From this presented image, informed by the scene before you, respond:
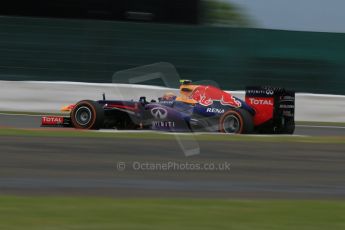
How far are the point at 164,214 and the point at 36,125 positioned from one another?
7.66 m

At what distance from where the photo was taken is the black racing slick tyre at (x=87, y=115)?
12.0 meters

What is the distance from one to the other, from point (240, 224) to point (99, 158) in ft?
11.8

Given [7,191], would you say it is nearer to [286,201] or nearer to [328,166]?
[286,201]

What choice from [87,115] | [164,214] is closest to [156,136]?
[87,115]

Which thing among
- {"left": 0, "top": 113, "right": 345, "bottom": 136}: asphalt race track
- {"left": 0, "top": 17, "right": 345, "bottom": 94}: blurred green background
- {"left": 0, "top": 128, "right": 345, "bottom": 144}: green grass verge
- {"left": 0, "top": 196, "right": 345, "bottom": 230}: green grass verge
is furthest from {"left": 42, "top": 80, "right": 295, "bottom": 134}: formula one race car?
{"left": 0, "top": 196, "right": 345, "bottom": 230}: green grass verge

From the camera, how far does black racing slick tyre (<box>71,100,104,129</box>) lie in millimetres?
12047

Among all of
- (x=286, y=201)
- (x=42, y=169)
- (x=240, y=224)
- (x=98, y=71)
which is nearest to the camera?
(x=240, y=224)

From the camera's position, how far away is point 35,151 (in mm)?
9164

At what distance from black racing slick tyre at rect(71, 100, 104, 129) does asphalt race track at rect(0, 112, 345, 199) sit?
4.51ft

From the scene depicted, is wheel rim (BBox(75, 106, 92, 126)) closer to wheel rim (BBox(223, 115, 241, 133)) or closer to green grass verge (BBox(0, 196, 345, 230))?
wheel rim (BBox(223, 115, 241, 133))

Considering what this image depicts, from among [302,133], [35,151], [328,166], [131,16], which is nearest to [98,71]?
[131,16]

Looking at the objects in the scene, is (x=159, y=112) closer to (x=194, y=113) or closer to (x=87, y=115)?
(x=194, y=113)

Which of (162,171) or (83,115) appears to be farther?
(83,115)

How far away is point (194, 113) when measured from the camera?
12.2 meters
